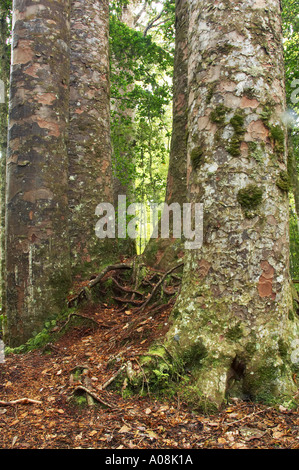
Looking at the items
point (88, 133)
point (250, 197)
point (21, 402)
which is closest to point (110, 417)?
point (21, 402)

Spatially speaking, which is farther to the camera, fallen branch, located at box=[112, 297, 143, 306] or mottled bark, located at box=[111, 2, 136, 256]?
mottled bark, located at box=[111, 2, 136, 256]

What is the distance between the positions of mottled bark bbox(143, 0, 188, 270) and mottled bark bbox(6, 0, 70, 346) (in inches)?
54.0

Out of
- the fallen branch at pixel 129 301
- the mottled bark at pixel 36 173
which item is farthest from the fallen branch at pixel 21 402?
the fallen branch at pixel 129 301

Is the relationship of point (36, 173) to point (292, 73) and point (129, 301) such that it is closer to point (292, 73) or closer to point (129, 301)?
point (129, 301)

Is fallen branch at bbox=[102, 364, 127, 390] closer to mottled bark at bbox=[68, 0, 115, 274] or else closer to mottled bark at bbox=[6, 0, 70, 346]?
mottled bark at bbox=[6, 0, 70, 346]

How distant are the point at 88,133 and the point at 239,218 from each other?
362 centimetres

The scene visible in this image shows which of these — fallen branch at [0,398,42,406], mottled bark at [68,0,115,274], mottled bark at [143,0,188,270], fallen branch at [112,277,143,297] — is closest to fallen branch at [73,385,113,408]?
fallen branch at [0,398,42,406]

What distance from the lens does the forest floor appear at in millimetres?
1890

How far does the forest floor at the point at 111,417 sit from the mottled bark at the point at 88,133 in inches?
84.1

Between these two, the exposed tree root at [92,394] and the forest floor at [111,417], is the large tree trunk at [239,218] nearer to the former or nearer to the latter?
the forest floor at [111,417]

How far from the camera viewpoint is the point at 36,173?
381 cm

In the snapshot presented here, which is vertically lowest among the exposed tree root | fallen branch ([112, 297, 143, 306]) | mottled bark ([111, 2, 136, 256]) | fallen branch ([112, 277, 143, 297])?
the exposed tree root

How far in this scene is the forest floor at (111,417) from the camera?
189cm

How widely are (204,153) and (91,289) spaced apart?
2.49 meters
